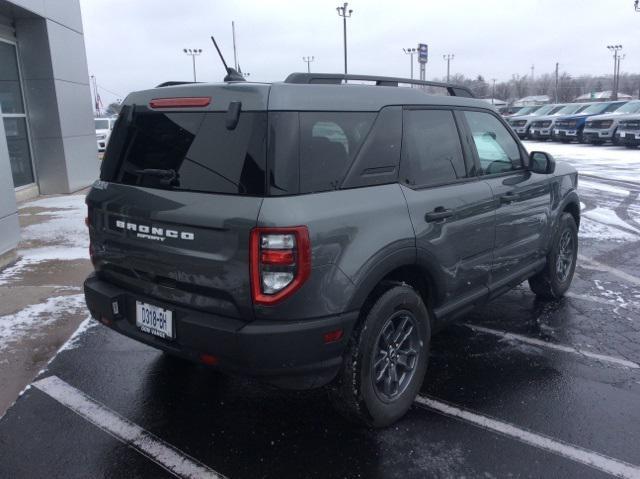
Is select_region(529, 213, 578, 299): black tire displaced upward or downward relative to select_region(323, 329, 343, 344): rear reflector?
downward

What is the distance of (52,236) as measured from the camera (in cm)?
800

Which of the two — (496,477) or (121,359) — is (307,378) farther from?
(121,359)

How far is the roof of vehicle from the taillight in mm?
628

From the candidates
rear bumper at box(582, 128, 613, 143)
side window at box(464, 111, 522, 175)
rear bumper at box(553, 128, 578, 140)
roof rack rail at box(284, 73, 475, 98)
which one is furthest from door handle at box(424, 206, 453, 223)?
rear bumper at box(553, 128, 578, 140)

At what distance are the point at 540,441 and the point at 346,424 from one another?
108 cm

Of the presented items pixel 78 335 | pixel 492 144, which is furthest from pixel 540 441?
pixel 78 335

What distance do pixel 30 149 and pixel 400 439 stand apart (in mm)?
11401

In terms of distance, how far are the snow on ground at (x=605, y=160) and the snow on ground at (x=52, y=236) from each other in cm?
1217

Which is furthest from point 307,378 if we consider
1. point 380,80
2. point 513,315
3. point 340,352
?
point 513,315

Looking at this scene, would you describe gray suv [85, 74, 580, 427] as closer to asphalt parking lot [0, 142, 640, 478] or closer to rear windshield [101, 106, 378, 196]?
rear windshield [101, 106, 378, 196]

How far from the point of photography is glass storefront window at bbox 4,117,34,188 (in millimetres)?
11070

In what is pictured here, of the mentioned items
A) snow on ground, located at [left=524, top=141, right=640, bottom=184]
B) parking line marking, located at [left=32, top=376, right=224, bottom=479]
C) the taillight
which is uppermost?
the taillight

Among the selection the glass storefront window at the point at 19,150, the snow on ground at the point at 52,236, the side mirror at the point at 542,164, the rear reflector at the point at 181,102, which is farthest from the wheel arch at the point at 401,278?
the glass storefront window at the point at 19,150

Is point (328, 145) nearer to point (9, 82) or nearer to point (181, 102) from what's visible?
point (181, 102)
